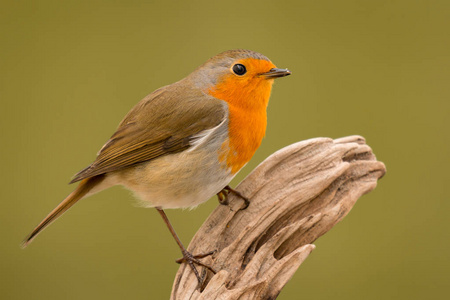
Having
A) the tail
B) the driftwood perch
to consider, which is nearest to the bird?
the tail

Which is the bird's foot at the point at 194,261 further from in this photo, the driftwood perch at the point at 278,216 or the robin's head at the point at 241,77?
the robin's head at the point at 241,77

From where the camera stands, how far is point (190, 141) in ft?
11.6

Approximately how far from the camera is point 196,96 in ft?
12.0

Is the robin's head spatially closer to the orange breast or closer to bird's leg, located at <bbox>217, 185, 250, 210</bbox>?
the orange breast

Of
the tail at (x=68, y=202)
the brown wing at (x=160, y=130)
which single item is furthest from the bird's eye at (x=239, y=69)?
the tail at (x=68, y=202)

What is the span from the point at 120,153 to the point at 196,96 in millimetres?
562

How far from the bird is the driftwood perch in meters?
0.18

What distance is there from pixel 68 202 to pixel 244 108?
1.18 meters

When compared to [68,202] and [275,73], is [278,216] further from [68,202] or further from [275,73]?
[68,202]

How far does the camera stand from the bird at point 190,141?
3.50 meters

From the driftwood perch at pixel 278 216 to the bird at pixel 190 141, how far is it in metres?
0.18

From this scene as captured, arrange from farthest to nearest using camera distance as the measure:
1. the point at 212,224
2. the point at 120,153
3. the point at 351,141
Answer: the point at 351,141
the point at 212,224
the point at 120,153

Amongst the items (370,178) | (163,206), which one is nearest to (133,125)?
(163,206)

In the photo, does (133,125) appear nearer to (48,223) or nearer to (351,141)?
(48,223)
